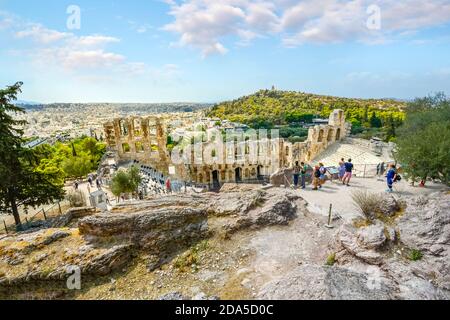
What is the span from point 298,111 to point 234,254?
321 ft

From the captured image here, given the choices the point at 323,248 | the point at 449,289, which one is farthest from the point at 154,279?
the point at 449,289

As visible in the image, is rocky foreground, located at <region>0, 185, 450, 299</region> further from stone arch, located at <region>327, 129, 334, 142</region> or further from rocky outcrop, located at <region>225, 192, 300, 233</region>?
stone arch, located at <region>327, 129, 334, 142</region>

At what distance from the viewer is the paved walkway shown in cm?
928

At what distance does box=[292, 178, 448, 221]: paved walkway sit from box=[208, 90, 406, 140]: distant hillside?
1781 inches

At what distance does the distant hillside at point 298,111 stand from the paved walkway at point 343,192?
148 ft

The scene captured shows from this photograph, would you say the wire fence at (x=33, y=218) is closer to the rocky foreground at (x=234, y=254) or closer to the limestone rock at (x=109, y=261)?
the rocky foreground at (x=234, y=254)

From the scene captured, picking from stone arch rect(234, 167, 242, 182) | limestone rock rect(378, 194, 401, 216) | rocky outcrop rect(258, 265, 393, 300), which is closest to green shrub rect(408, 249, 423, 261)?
rocky outcrop rect(258, 265, 393, 300)

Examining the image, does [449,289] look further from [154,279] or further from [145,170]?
[145,170]

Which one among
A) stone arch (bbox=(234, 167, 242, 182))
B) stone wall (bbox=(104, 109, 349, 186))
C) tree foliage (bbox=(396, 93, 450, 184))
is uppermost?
tree foliage (bbox=(396, 93, 450, 184))

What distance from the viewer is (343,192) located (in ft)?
36.0

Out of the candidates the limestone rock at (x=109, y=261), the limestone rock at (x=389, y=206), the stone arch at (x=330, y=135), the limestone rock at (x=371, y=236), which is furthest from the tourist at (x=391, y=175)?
the stone arch at (x=330, y=135)

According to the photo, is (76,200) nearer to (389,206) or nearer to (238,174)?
(389,206)

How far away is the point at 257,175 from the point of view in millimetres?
40125

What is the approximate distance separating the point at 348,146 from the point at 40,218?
34525 millimetres
